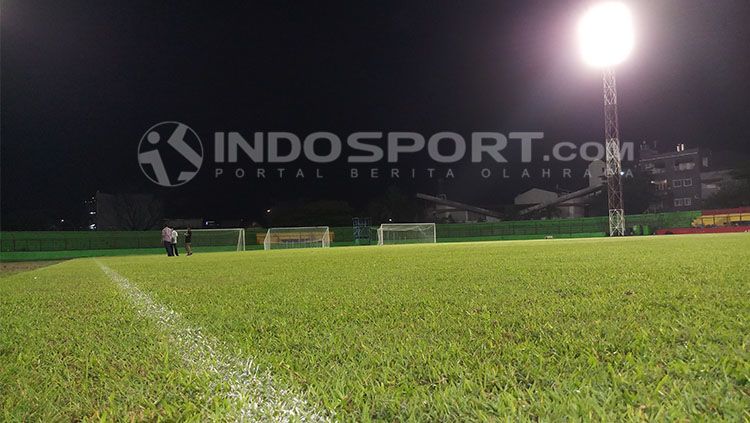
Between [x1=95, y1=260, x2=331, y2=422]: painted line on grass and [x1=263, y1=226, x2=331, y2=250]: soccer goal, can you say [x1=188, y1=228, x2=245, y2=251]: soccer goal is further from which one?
[x1=95, y1=260, x2=331, y2=422]: painted line on grass

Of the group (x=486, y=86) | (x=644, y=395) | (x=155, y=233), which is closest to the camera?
(x=644, y=395)

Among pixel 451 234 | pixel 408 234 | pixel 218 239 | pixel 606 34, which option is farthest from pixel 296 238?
pixel 606 34

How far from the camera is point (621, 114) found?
39.2 metres

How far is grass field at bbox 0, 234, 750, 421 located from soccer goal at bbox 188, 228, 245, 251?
24730 millimetres

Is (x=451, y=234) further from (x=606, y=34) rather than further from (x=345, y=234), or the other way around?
(x=606, y=34)

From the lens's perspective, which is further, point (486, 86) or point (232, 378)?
point (486, 86)

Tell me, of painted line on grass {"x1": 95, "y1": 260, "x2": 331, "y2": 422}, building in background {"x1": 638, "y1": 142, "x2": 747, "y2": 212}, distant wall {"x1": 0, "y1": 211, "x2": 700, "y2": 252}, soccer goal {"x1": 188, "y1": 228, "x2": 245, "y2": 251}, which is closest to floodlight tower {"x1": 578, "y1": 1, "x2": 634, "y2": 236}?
distant wall {"x1": 0, "y1": 211, "x2": 700, "y2": 252}

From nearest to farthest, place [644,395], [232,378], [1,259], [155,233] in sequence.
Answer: [644,395]
[232,378]
[1,259]
[155,233]

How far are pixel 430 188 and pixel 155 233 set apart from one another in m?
33.7

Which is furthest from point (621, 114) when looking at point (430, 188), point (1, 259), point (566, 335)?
point (1, 259)

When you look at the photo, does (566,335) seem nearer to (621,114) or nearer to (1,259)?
(1,259)

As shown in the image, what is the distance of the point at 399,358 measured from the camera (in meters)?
1.65

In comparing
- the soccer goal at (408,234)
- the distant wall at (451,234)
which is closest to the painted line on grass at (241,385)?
the soccer goal at (408,234)

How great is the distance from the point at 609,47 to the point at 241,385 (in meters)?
32.0
